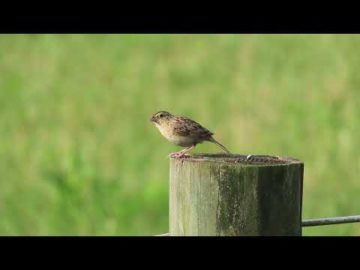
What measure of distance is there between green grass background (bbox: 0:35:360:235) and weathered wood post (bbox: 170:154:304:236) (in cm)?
630

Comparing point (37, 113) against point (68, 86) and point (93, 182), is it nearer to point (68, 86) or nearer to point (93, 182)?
point (68, 86)

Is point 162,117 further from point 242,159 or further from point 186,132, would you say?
point 242,159

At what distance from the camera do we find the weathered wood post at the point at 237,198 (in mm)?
4148

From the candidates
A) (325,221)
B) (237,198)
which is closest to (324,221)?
(325,221)

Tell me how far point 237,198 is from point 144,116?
10.2 meters

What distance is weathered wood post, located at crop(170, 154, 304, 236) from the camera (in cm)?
415

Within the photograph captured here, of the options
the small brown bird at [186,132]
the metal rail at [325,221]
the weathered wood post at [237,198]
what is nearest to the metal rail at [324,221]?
the metal rail at [325,221]

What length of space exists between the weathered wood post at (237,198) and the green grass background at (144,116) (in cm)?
630

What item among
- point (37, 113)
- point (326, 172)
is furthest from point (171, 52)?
point (326, 172)

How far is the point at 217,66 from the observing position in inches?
640

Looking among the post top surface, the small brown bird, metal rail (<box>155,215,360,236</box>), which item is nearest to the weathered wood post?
the post top surface

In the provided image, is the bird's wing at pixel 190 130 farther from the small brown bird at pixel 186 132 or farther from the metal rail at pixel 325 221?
the metal rail at pixel 325 221

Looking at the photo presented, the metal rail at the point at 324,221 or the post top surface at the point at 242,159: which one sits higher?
the post top surface at the point at 242,159

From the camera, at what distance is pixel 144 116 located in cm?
1425
